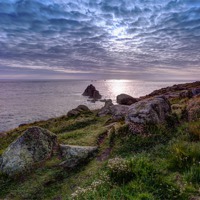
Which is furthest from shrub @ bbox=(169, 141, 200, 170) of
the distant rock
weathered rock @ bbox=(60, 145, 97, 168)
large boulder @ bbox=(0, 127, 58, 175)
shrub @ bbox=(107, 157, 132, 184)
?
the distant rock

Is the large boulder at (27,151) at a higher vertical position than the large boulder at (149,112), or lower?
lower

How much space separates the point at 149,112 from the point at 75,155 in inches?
233

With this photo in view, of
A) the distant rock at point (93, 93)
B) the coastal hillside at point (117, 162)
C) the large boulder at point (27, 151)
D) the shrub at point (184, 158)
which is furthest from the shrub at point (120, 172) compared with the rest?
the distant rock at point (93, 93)

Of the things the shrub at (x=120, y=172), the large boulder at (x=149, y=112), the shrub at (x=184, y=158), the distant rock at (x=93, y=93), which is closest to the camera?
the shrub at (x=120, y=172)

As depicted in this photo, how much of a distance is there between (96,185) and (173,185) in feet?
7.87

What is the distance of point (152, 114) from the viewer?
1332cm

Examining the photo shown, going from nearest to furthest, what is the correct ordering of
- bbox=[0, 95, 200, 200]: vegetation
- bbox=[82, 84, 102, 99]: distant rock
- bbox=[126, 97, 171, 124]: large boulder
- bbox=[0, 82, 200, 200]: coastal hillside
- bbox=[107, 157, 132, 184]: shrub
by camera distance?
1. bbox=[0, 95, 200, 200]: vegetation
2. bbox=[0, 82, 200, 200]: coastal hillside
3. bbox=[107, 157, 132, 184]: shrub
4. bbox=[126, 97, 171, 124]: large boulder
5. bbox=[82, 84, 102, 99]: distant rock

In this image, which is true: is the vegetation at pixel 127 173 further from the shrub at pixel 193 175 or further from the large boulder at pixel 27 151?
the large boulder at pixel 27 151

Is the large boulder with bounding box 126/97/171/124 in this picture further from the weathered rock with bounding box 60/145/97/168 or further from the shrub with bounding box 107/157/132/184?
the shrub with bounding box 107/157/132/184

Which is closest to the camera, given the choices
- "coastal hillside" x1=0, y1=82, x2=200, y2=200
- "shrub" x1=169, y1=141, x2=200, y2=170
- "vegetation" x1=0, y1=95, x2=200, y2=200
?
"vegetation" x1=0, y1=95, x2=200, y2=200

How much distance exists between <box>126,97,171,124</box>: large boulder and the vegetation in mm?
508

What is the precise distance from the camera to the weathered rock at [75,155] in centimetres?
1058

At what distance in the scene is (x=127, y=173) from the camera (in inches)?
252

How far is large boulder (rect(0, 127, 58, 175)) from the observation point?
1051 centimetres
